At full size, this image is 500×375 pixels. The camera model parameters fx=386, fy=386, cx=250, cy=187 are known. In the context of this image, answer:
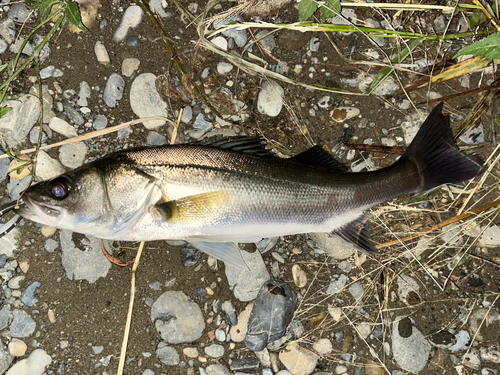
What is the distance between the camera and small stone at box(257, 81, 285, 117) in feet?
11.3

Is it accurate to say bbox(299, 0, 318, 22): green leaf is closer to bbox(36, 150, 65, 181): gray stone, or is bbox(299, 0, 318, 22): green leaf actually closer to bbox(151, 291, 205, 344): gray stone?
bbox(36, 150, 65, 181): gray stone

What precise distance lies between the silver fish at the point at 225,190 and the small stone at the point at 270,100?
537 millimetres

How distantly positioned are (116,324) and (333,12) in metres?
3.24

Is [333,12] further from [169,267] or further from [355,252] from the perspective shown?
[169,267]

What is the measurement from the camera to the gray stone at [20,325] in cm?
325

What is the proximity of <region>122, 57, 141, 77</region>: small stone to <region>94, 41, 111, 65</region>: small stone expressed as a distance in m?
0.15

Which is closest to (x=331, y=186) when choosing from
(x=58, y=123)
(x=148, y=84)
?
(x=148, y=84)

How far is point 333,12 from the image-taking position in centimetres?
328

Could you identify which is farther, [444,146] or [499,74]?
[499,74]

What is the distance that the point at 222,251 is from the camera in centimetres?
305

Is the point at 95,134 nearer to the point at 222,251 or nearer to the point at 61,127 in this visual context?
the point at 61,127

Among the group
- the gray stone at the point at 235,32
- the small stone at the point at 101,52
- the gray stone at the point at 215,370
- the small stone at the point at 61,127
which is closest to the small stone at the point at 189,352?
the gray stone at the point at 215,370

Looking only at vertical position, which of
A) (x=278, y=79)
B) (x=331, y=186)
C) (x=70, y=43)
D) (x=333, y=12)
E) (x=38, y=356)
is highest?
(x=333, y=12)

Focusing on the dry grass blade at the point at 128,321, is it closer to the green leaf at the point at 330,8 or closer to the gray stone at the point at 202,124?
the gray stone at the point at 202,124
